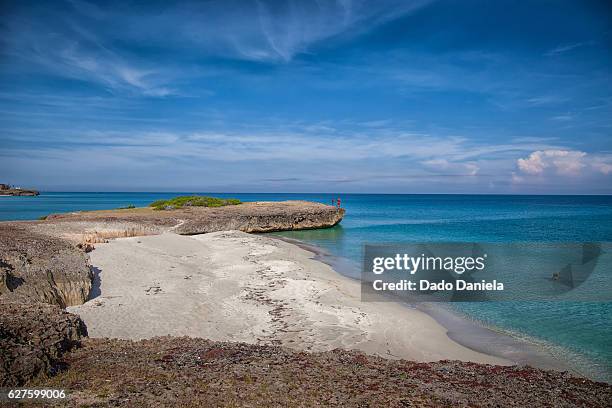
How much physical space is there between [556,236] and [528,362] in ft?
105

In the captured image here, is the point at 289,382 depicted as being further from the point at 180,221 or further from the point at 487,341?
the point at 180,221

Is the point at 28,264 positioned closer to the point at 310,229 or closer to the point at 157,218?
the point at 157,218

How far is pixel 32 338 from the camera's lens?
235 inches

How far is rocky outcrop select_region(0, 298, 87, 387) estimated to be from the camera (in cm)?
527

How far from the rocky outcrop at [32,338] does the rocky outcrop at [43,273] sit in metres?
2.16

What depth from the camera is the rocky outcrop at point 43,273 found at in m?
9.43

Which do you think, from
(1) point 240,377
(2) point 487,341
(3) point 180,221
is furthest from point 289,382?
(3) point 180,221

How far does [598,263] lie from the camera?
2203 centimetres

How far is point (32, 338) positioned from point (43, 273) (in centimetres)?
543

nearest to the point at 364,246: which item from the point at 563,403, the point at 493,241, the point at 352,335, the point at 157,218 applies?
the point at 493,241

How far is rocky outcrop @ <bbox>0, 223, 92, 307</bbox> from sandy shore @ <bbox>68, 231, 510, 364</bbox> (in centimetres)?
59

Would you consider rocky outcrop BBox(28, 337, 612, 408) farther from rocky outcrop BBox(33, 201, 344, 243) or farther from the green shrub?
the green shrub

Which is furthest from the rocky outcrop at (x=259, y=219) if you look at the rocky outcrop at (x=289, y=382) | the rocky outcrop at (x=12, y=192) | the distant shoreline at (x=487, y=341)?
the rocky outcrop at (x=12, y=192)

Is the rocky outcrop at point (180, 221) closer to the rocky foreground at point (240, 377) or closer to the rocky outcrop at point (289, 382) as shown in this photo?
the rocky foreground at point (240, 377)
